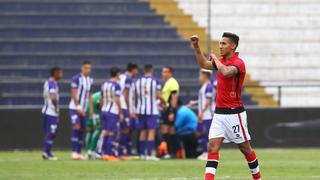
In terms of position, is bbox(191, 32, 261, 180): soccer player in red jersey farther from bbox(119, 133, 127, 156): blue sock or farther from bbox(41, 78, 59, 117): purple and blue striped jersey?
bbox(119, 133, 127, 156): blue sock

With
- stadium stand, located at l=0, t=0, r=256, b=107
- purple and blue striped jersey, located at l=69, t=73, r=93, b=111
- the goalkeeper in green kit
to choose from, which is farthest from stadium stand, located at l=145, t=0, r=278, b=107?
purple and blue striped jersey, located at l=69, t=73, r=93, b=111

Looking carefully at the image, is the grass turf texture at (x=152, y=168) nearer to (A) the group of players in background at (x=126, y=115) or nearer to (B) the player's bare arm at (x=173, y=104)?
(A) the group of players in background at (x=126, y=115)

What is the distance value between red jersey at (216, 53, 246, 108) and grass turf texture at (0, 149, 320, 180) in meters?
2.61

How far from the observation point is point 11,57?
32.0 metres

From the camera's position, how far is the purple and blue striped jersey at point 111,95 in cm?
2339

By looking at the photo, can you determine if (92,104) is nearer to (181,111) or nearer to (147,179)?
(181,111)

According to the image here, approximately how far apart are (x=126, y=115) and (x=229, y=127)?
33.3 feet

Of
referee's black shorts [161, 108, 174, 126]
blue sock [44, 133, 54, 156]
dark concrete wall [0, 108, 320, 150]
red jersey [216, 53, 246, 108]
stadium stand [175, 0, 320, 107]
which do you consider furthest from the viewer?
stadium stand [175, 0, 320, 107]

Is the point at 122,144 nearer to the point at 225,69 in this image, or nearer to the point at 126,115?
the point at 126,115

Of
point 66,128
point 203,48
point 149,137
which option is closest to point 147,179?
point 149,137

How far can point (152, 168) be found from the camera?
19.8m

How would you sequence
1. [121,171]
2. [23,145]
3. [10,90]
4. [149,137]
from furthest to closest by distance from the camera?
[10,90] → [23,145] → [149,137] → [121,171]

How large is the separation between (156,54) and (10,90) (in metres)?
5.05

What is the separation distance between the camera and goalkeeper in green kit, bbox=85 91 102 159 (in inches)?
968
